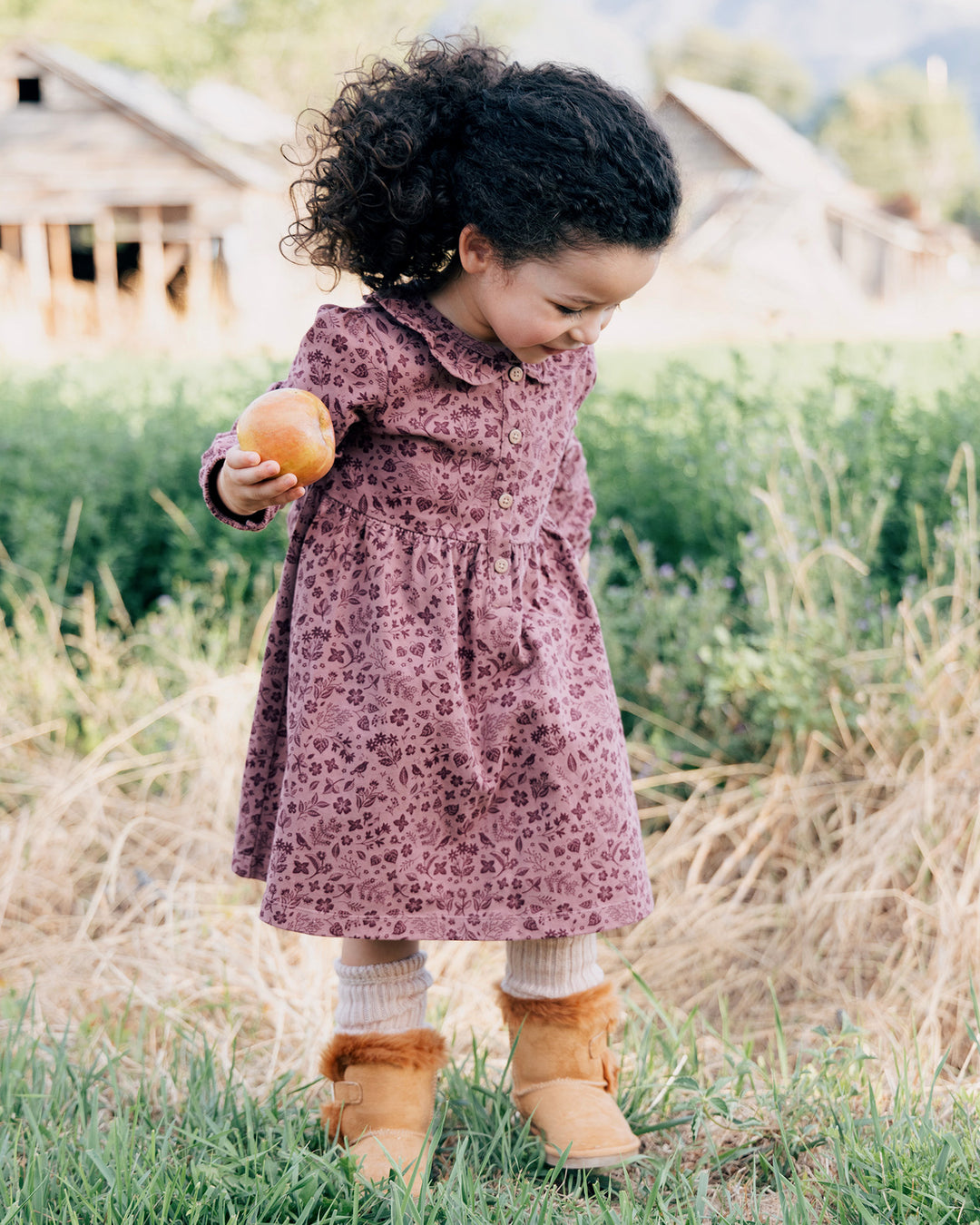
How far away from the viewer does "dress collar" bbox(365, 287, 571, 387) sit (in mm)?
1761

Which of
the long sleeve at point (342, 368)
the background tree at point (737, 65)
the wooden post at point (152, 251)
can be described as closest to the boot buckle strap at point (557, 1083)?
the long sleeve at point (342, 368)

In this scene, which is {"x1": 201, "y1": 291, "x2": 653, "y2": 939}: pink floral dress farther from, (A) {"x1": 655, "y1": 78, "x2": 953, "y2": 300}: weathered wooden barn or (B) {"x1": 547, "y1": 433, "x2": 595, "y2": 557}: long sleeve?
(A) {"x1": 655, "y1": 78, "x2": 953, "y2": 300}: weathered wooden barn

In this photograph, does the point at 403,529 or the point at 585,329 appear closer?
the point at 585,329

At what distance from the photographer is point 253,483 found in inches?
64.9

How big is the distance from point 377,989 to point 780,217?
3714 centimetres

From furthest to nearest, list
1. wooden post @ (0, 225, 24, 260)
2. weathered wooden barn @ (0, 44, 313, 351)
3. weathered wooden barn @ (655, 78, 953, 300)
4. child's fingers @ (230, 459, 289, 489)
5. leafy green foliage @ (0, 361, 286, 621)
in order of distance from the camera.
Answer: weathered wooden barn @ (655, 78, 953, 300), wooden post @ (0, 225, 24, 260), weathered wooden barn @ (0, 44, 313, 351), leafy green foliage @ (0, 361, 286, 621), child's fingers @ (230, 459, 289, 489)

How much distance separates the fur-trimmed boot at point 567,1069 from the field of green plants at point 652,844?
57mm

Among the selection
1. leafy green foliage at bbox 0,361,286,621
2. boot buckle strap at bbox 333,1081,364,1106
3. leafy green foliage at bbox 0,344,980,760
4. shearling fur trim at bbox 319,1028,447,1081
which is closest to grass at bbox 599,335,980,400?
leafy green foliage at bbox 0,344,980,760

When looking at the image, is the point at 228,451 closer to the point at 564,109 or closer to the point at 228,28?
the point at 564,109

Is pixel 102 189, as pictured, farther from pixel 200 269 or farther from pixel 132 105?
pixel 200 269

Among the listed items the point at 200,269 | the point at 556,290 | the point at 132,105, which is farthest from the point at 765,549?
the point at 132,105

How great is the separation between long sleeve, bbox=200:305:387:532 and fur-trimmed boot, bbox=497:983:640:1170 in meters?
0.87

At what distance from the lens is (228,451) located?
1.69 meters

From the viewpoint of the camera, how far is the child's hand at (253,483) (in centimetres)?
161
